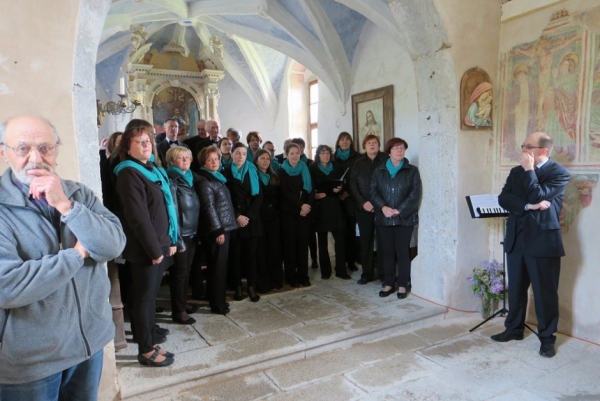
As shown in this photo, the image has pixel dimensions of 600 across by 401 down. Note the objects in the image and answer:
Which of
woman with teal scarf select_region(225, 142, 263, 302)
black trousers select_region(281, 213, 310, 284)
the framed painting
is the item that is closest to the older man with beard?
woman with teal scarf select_region(225, 142, 263, 302)

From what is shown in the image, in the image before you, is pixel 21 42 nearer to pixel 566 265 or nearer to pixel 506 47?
pixel 506 47

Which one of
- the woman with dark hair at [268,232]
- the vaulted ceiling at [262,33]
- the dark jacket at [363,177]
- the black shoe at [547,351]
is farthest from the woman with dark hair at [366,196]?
the black shoe at [547,351]

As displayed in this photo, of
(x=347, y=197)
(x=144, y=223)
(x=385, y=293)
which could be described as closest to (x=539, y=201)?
(x=385, y=293)

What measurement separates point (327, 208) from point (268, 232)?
0.82m

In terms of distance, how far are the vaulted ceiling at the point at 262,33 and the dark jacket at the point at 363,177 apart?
5.23 feet

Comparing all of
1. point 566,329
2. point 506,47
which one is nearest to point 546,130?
point 506,47

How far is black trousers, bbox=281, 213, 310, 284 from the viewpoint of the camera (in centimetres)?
481

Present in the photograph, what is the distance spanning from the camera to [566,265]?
148 inches

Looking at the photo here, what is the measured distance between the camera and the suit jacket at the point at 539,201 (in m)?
3.26

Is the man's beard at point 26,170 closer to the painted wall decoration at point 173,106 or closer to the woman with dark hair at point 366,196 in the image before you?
the woman with dark hair at point 366,196

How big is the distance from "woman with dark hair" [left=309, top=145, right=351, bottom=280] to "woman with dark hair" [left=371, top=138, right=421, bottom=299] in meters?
0.62

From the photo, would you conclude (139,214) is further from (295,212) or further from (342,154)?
(342,154)

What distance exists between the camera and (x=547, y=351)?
340cm

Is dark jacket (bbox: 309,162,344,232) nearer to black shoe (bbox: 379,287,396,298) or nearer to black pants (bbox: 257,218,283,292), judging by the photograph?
black pants (bbox: 257,218,283,292)
